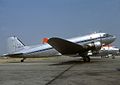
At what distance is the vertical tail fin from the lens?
120 ft

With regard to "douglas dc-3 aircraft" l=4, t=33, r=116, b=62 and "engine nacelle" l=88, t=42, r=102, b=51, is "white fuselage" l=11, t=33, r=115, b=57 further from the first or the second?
"engine nacelle" l=88, t=42, r=102, b=51

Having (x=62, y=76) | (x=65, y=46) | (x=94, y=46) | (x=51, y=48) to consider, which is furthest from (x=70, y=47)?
(x=62, y=76)

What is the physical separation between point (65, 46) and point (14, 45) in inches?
467

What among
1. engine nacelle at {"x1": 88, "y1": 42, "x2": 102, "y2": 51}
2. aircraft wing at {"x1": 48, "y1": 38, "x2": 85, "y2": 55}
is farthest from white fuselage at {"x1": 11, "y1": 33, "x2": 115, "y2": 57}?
aircraft wing at {"x1": 48, "y1": 38, "x2": 85, "y2": 55}

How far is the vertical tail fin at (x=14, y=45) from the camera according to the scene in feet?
120

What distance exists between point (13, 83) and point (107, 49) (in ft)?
152

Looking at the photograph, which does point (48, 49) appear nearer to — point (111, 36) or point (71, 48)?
point (71, 48)

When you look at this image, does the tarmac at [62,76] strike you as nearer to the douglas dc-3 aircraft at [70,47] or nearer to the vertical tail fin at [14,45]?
the douglas dc-3 aircraft at [70,47]

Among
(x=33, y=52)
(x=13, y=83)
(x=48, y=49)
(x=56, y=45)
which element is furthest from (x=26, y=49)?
(x=13, y=83)

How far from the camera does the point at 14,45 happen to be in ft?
120

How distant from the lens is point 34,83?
11406 mm

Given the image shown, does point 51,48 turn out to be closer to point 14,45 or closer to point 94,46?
point 94,46

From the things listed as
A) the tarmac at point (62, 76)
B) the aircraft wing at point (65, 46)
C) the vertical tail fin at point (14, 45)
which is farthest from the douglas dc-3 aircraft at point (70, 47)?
the tarmac at point (62, 76)

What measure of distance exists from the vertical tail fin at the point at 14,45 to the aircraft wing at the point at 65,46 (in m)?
9.93
